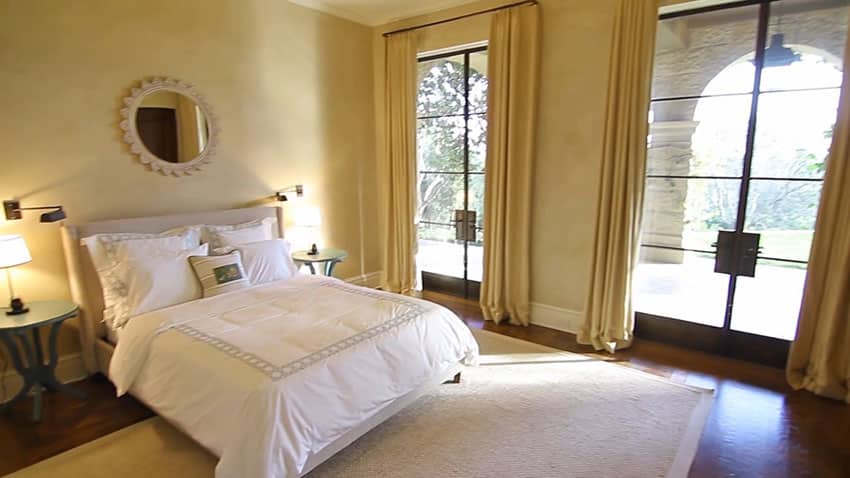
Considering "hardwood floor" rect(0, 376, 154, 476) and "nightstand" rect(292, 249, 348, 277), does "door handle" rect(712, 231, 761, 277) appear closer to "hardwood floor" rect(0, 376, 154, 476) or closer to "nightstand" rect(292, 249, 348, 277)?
"nightstand" rect(292, 249, 348, 277)

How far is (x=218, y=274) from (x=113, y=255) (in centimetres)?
66

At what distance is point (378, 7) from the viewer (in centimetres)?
460

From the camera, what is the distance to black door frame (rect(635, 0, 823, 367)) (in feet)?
10.4

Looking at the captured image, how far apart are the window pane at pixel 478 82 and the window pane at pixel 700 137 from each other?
159cm

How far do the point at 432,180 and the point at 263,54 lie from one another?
2.12m

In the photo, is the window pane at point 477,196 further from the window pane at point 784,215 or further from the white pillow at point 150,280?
the white pillow at point 150,280

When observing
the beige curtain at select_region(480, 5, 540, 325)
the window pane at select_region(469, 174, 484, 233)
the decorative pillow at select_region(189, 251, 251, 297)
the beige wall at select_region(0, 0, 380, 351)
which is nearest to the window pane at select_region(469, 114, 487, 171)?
the window pane at select_region(469, 174, 484, 233)

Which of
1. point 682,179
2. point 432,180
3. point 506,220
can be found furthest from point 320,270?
point 682,179

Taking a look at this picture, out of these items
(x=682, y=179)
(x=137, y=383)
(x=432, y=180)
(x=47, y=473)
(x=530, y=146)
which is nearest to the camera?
(x=47, y=473)

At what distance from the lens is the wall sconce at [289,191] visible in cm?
440

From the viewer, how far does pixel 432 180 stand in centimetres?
510

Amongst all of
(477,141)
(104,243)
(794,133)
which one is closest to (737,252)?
(794,133)

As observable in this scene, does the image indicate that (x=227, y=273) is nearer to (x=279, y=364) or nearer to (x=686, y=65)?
(x=279, y=364)

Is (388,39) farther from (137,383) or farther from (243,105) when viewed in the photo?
(137,383)
